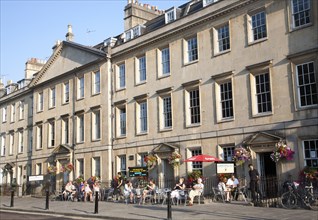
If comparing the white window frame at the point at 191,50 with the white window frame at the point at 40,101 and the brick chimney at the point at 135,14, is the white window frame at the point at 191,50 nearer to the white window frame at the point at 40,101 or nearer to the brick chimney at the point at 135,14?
the brick chimney at the point at 135,14

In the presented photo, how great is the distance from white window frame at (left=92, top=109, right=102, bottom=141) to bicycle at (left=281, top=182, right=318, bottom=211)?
1729cm

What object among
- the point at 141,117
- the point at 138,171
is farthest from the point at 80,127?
the point at 138,171

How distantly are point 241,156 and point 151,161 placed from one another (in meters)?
6.80

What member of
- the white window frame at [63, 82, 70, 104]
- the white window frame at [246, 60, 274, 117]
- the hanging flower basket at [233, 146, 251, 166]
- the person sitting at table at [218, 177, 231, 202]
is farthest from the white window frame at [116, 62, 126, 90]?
the person sitting at table at [218, 177, 231, 202]

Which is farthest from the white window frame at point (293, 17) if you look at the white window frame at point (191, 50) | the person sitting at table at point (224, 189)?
the person sitting at table at point (224, 189)

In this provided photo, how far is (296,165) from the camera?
60.3 feet

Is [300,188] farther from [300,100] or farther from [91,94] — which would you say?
[91,94]

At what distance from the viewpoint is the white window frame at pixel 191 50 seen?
2386 centimetres

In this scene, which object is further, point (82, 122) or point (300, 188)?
point (82, 122)

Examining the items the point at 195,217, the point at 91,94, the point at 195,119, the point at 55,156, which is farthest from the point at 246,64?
the point at 55,156

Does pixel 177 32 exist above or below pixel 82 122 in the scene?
above

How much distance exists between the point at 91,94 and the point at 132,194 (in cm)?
1086

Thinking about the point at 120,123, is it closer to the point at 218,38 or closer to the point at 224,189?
the point at 218,38

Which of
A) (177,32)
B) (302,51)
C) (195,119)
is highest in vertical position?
(177,32)
